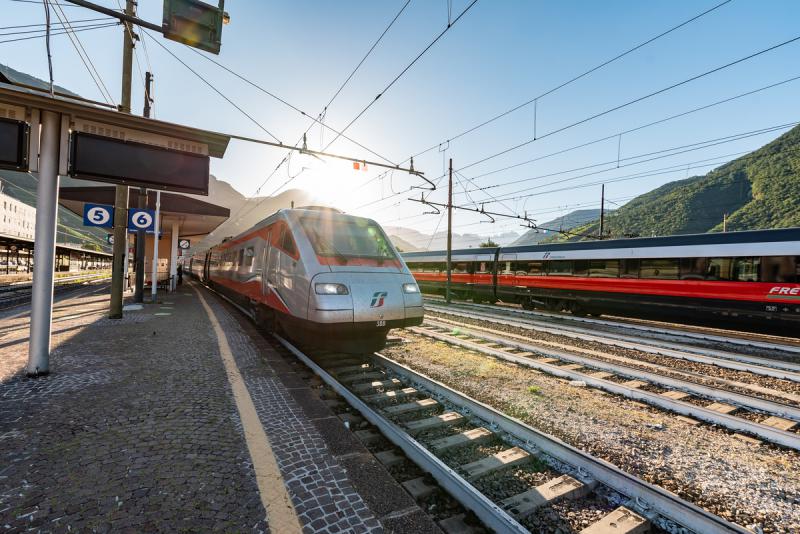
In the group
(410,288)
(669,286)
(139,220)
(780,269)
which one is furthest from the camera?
(669,286)

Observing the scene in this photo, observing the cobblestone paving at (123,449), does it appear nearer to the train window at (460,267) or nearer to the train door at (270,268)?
the train door at (270,268)

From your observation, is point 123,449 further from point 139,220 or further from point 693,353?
point 139,220

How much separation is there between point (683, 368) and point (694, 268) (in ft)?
20.1

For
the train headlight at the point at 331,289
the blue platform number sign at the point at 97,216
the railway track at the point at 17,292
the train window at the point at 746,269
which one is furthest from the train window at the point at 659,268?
the railway track at the point at 17,292

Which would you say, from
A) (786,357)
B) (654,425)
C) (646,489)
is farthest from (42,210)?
(786,357)

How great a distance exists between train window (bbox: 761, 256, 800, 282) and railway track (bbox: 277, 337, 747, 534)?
35.2 feet

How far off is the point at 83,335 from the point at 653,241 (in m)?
15.7

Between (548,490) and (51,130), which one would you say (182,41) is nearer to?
(51,130)

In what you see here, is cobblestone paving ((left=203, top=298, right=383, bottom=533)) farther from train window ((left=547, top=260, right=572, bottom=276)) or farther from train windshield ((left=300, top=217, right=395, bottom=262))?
train window ((left=547, top=260, right=572, bottom=276))

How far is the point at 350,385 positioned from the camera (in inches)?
202

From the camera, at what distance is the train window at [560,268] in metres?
14.9

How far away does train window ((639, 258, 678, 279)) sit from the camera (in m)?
11.8

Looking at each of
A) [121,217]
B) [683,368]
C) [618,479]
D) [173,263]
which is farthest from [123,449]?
[173,263]

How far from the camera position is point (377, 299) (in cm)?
557
